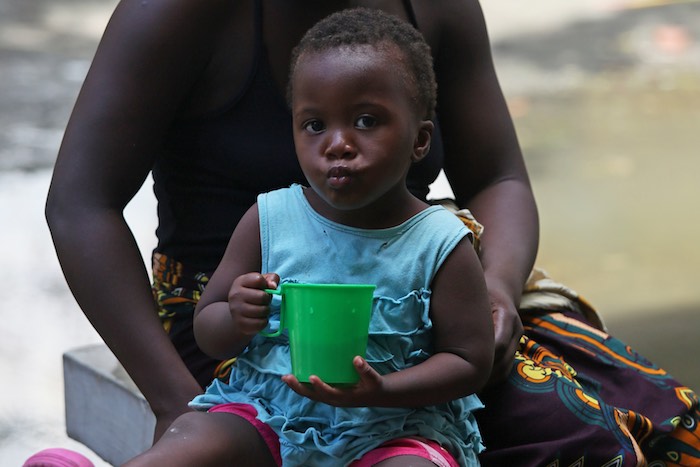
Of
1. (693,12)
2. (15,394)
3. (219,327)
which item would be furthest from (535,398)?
(693,12)

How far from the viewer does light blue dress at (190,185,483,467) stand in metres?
1.77

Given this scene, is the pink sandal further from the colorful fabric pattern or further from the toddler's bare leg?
the colorful fabric pattern

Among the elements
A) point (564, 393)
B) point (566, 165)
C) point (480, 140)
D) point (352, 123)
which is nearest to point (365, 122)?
point (352, 123)

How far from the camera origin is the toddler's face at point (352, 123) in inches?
68.7

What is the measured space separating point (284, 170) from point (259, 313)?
585 millimetres

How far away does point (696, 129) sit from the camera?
6656 millimetres

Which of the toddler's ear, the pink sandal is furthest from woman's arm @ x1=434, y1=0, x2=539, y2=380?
the pink sandal

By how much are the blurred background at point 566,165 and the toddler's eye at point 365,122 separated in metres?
2.22

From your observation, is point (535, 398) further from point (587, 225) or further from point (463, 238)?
point (587, 225)

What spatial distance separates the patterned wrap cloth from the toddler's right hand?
42 cm

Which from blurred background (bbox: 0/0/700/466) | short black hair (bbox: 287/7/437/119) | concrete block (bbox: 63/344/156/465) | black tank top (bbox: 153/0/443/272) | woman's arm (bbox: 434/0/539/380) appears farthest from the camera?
blurred background (bbox: 0/0/700/466)

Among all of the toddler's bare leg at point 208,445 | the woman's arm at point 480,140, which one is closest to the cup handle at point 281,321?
the toddler's bare leg at point 208,445

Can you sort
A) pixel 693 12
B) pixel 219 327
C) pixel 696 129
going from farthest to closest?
1. pixel 693 12
2. pixel 696 129
3. pixel 219 327

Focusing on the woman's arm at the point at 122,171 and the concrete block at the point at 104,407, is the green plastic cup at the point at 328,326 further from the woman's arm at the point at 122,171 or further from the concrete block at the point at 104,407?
the concrete block at the point at 104,407
